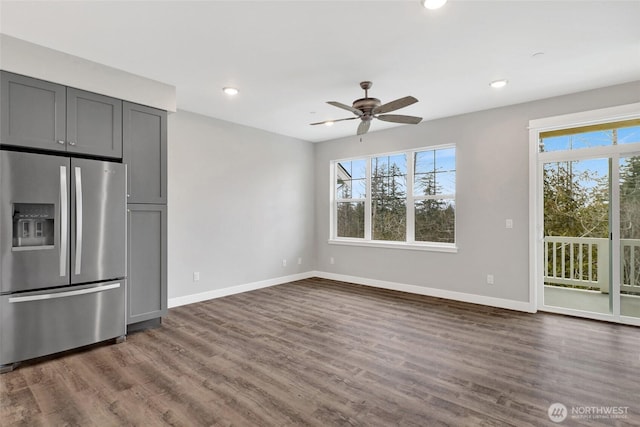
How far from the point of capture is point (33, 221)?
9.29 ft

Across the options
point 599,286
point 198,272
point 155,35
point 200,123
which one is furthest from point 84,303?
point 599,286

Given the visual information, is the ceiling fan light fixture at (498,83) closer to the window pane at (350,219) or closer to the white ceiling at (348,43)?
the white ceiling at (348,43)

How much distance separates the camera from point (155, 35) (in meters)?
2.69

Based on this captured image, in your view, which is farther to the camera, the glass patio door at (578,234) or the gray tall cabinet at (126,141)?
the glass patio door at (578,234)

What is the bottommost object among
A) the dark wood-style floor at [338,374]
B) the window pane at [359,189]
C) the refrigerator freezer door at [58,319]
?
the dark wood-style floor at [338,374]

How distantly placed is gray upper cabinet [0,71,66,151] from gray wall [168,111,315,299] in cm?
154

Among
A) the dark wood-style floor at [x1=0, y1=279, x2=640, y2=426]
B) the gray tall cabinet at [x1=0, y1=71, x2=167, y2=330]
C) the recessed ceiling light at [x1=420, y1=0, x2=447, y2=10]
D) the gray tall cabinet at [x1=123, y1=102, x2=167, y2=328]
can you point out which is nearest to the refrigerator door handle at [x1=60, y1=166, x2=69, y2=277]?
the gray tall cabinet at [x1=0, y1=71, x2=167, y2=330]

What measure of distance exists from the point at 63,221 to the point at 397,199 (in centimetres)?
465

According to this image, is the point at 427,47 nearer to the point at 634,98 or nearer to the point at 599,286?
the point at 634,98

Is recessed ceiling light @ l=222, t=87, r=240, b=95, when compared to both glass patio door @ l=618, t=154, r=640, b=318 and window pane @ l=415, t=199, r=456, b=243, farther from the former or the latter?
glass patio door @ l=618, t=154, r=640, b=318

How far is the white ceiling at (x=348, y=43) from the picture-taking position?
235 cm

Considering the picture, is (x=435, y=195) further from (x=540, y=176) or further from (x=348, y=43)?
(x=348, y=43)

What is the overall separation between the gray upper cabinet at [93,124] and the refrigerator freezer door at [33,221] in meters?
0.26

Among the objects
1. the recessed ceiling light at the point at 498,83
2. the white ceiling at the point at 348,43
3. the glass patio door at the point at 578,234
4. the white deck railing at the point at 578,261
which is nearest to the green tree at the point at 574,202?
the glass patio door at the point at 578,234
